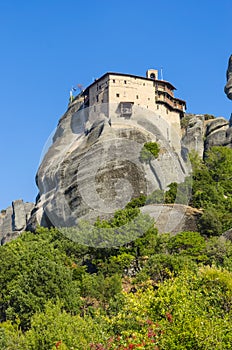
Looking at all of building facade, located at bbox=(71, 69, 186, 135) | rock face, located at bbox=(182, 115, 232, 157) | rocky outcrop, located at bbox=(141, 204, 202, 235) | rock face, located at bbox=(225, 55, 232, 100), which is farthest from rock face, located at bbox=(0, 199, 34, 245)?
rock face, located at bbox=(225, 55, 232, 100)

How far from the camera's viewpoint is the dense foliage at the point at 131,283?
19438 millimetres

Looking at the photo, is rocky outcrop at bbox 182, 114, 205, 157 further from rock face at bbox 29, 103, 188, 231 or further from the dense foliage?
the dense foliage

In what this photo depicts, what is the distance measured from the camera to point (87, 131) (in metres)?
69.8

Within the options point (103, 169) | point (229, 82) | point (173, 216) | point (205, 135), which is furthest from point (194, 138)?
point (173, 216)

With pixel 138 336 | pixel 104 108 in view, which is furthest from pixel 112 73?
pixel 138 336

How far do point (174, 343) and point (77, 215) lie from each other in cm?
3840

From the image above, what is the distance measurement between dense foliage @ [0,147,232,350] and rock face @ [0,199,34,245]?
26.2 meters

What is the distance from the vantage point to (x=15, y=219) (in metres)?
77.6

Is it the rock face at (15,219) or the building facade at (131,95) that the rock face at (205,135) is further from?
the rock face at (15,219)

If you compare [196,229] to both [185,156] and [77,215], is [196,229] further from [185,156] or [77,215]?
[185,156]

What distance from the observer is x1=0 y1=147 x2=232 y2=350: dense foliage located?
19.4 meters

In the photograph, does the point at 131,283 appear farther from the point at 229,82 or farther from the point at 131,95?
the point at 229,82

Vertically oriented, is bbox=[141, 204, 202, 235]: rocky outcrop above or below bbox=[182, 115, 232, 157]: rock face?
below

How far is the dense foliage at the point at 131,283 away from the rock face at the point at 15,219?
26200mm
